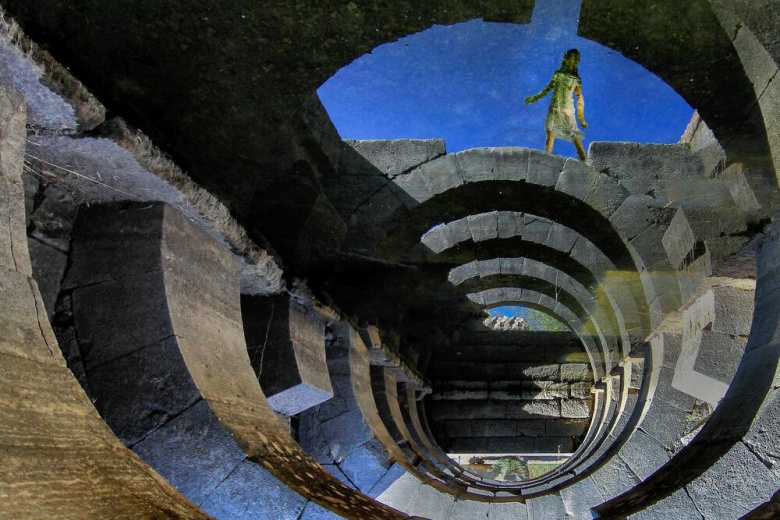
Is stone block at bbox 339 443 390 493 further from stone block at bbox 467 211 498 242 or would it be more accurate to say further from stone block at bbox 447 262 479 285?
stone block at bbox 447 262 479 285

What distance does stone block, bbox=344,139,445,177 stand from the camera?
7.78 meters

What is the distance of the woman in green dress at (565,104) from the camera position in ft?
27.8

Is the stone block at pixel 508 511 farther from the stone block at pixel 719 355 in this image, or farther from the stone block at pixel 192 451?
the stone block at pixel 192 451

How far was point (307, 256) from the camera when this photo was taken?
762cm

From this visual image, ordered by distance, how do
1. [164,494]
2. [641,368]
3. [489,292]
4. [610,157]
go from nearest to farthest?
[164,494] → [610,157] → [641,368] → [489,292]

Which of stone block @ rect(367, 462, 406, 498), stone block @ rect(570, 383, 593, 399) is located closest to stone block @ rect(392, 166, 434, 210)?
stone block @ rect(367, 462, 406, 498)

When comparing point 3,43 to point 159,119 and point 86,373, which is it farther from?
point 159,119

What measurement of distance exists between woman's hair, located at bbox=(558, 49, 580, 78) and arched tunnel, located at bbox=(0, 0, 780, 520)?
1.28m

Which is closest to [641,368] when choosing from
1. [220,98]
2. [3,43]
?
[220,98]

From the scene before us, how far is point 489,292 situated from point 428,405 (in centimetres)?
339

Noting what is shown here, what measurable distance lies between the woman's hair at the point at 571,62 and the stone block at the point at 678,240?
2.57 m

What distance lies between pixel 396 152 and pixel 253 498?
5605mm

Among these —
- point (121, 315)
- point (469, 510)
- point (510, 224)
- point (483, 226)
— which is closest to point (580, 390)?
point (510, 224)

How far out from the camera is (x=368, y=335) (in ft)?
24.2
